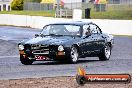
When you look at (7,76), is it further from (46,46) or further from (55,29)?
(55,29)

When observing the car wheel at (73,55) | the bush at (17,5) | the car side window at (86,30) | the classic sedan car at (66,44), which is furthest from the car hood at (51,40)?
the bush at (17,5)

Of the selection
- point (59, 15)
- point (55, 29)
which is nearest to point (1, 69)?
point (55, 29)

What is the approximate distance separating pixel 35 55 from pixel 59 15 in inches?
1754

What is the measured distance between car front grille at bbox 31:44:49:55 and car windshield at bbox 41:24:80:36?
109cm

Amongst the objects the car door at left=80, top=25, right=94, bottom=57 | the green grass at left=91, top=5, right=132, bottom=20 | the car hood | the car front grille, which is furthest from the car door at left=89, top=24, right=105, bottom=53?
the green grass at left=91, top=5, right=132, bottom=20

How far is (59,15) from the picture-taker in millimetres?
60469

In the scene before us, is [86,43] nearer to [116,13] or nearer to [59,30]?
[59,30]

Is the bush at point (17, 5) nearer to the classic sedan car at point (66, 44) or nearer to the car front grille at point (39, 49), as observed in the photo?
the classic sedan car at point (66, 44)

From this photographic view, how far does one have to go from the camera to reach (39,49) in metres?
15.9

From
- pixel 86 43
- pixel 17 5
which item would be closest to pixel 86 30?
pixel 86 43

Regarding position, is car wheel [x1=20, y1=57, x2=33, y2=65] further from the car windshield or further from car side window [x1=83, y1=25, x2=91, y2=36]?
car side window [x1=83, y1=25, x2=91, y2=36]

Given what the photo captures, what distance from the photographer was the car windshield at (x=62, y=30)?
1700cm

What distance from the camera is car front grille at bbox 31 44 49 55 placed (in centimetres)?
1586

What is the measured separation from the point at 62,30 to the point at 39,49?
1.47 meters
